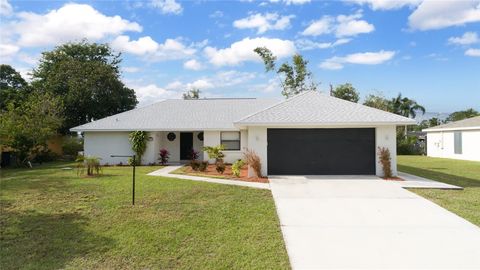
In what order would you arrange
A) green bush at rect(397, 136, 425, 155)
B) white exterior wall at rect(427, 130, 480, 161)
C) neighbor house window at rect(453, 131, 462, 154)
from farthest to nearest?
green bush at rect(397, 136, 425, 155)
neighbor house window at rect(453, 131, 462, 154)
white exterior wall at rect(427, 130, 480, 161)

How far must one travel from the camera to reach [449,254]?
19.0 feet

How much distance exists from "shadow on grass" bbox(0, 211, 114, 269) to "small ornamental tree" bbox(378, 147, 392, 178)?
452 inches

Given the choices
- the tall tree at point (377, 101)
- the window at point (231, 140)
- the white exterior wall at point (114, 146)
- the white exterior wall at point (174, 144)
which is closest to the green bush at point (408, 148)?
the tall tree at point (377, 101)

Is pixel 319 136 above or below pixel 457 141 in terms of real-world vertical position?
above

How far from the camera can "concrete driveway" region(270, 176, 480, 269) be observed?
5.55 meters

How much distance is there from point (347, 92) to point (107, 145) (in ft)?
98.2

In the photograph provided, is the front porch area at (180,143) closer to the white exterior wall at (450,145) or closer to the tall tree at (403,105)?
the white exterior wall at (450,145)

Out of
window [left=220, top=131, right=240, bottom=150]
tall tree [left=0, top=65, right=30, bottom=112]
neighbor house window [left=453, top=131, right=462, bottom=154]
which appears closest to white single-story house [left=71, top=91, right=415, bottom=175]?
window [left=220, top=131, right=240, bottom=150]

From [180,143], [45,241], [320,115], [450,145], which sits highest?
[320,115]

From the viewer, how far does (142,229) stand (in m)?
7.13

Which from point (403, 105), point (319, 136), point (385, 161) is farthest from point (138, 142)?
point (403, 105)

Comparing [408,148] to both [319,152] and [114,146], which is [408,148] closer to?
[319,152]

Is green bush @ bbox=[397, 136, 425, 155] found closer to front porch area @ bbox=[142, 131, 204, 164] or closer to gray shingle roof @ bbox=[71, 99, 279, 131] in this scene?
gray shingle roof @ bbox=[71, 99, 279, 131]

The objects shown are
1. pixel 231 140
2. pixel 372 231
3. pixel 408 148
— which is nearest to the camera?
pixel 372 231
